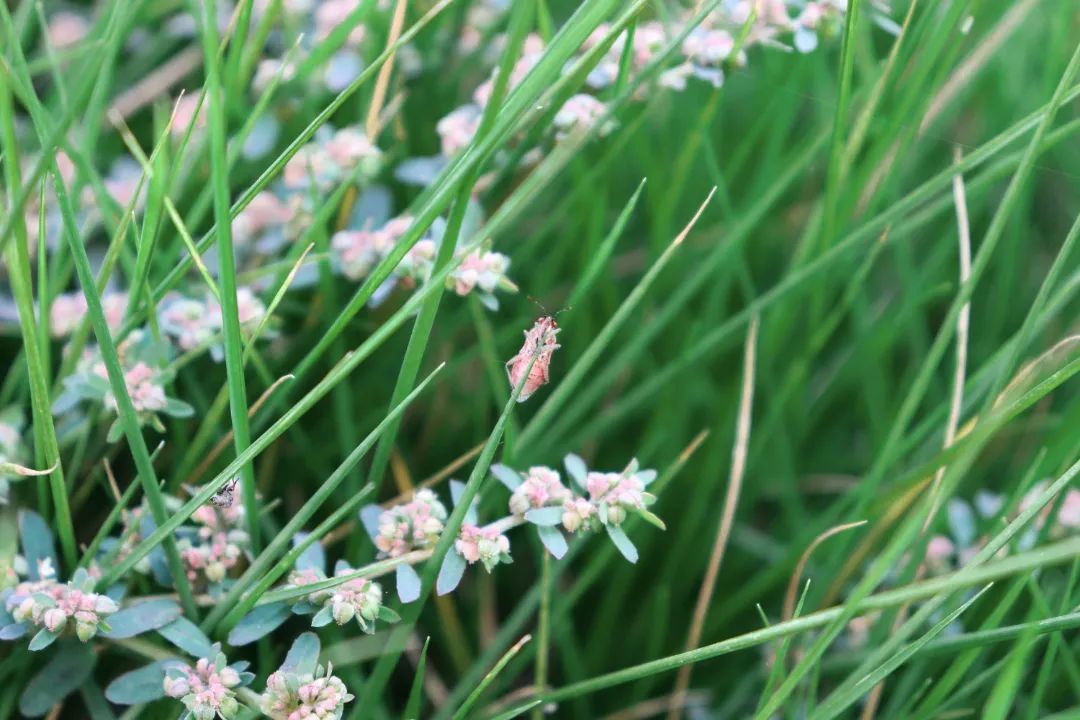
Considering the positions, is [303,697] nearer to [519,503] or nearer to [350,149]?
[519,503]

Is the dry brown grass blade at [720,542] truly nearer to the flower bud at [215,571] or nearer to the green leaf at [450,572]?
the green leaf at [450,572]

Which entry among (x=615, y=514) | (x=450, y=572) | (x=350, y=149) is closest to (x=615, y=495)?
(x=615, y=514)

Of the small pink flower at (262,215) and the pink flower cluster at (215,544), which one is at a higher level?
the small pink flower at (262,215)

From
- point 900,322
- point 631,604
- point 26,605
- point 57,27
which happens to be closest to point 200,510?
point 26,605

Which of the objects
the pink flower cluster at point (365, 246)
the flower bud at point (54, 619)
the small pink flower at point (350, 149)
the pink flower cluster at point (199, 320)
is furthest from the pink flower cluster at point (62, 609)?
the small pink flower at point (350, 149)

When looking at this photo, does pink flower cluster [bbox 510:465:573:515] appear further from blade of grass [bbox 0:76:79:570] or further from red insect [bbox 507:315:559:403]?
blade of grass [bbox 0:76:79:570]
